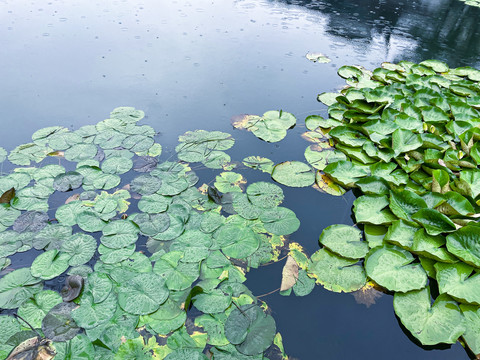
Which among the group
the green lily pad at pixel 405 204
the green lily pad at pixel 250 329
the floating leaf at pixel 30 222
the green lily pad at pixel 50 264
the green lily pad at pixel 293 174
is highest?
the green lily pad at pixel 405 204

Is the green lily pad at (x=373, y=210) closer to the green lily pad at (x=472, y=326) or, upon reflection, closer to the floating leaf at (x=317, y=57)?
the green lily pad at (x=472, y=326)

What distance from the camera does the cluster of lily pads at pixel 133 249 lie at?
1770mm

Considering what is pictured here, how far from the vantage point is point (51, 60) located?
4.82 meters

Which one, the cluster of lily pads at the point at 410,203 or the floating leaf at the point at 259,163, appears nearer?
the cluster of lily pads at the point at 410,203

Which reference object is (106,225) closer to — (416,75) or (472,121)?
(472,121)

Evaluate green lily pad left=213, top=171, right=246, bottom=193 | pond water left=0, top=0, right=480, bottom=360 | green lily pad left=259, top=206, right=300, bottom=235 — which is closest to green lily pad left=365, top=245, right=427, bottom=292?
pond water left=0, top=0, right=480, bottom=360

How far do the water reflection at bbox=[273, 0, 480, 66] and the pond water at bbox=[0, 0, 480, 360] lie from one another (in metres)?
0.03

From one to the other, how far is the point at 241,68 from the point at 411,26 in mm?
4637

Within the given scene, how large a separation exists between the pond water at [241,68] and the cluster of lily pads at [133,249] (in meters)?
0.19

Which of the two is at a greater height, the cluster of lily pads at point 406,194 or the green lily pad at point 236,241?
the cluster of lily pads at point 406,194

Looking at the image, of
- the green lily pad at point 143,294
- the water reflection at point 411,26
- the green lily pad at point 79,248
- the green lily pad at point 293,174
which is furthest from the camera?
the water reflection at point 411,26

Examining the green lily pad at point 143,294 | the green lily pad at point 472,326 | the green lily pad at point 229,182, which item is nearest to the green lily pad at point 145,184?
the green lily pad at point 229,182

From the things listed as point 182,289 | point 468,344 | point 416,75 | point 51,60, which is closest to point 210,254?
point 182,289

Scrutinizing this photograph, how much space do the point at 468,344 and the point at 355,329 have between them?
0.60 m
